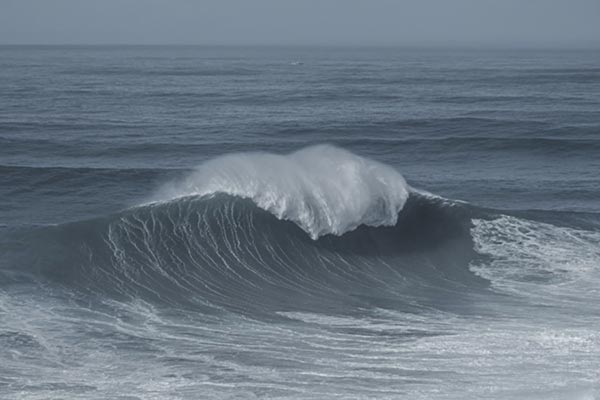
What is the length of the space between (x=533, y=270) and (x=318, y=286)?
12.7 feet

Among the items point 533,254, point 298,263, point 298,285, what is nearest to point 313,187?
point 298,263

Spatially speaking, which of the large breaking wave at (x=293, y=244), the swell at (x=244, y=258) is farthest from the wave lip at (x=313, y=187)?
the swell at (x=244, y=258)

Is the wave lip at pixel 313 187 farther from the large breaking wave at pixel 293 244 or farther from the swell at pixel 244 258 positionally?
the swell at pixel 244 258

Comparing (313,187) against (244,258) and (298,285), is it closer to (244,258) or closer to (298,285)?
(244,258)

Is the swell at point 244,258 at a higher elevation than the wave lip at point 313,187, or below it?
below

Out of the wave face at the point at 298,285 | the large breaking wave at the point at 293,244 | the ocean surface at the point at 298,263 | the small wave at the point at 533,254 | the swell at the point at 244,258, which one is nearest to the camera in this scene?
the ocean surface at the point at 298,263

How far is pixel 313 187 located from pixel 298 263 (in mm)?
2275

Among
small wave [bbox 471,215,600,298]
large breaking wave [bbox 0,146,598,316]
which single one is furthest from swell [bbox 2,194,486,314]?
small wave [bbox 471,215,600,298]

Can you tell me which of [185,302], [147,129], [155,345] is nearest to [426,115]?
[147,129]

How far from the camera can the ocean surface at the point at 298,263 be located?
1152 cm

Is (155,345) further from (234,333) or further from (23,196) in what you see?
(23,196)

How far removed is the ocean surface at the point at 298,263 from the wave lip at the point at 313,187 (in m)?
0.04

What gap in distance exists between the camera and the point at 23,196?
2300cm

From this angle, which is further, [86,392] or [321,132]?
[321,132]
